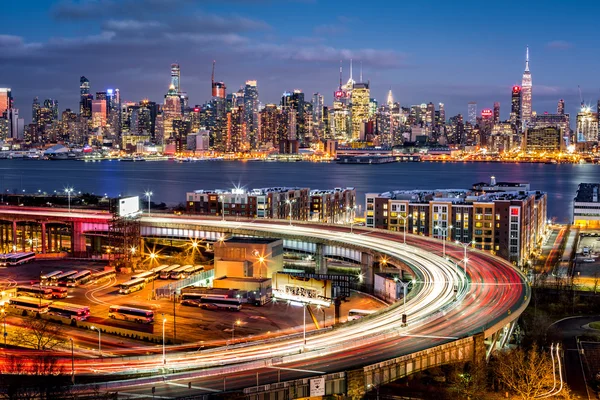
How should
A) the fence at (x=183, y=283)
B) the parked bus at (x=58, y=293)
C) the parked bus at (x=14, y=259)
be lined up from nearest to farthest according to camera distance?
the parked bus at (x=58, y=293) < the fence at (x=183, y=283) < the parked bus at (x=14, y=259)

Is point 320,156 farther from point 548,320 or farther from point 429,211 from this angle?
point 548,320

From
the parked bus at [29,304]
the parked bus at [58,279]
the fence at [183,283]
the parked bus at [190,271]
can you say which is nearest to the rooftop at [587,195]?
the parked bus at [190,271]

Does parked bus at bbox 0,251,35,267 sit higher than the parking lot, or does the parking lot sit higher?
parked bus at bbox 0,251,35,267

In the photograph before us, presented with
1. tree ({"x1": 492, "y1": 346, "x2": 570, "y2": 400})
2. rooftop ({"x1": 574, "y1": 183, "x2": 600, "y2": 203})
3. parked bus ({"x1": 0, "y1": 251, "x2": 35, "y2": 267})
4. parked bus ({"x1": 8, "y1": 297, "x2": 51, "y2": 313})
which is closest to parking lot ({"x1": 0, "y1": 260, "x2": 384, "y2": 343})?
parked bus ({"x1": 8, "y1": 297, "x2": 51, "y2": 313})

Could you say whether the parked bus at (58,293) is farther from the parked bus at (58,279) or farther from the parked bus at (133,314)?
the parked bus at (133,314)

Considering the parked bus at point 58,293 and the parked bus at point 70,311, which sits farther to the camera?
the parked bus at point 58,293

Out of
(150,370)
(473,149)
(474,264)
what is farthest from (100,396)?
(473,149)

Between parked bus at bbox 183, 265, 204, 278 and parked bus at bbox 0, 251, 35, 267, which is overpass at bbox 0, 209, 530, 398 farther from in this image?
parked bus at bbox 0, 251, 35, 267
